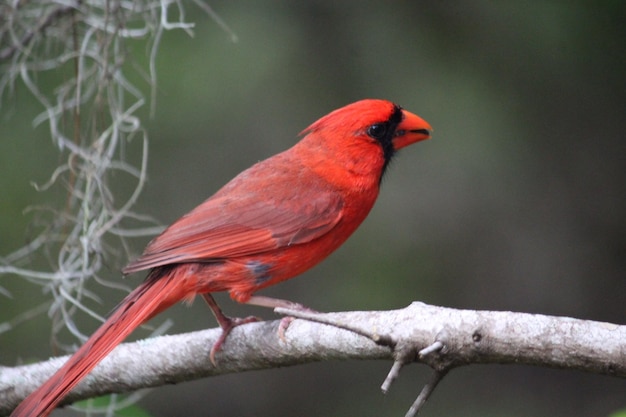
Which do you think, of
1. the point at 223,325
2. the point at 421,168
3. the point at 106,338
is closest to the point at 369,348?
the point at 223,325

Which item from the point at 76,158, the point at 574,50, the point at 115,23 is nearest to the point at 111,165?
the point at 76,158

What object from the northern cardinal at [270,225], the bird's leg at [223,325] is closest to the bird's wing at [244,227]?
the northern cardinal at [270,225]

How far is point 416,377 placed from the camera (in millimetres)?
5461

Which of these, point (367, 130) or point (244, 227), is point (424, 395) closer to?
point (244, 227)

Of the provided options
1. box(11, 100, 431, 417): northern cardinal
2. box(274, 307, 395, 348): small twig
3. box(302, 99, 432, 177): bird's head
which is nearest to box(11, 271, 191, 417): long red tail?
box(11, 100, 431, 417): northern cardinal

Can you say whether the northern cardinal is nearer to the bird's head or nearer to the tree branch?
the bird's head

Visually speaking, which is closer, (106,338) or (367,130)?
(106,338)

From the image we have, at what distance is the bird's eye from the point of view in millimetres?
3900

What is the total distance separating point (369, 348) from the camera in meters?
2.73

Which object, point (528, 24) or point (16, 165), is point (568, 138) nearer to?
point (528, 24)

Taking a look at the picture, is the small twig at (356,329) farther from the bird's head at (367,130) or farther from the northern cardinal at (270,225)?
the bird's head at (367,130)

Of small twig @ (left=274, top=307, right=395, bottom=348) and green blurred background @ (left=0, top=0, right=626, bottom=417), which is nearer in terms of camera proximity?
small twig @ (left=274, top=307, right=395, bottom=348)

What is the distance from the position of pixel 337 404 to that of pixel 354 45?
2.10 metres

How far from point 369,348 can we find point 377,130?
1386mm
